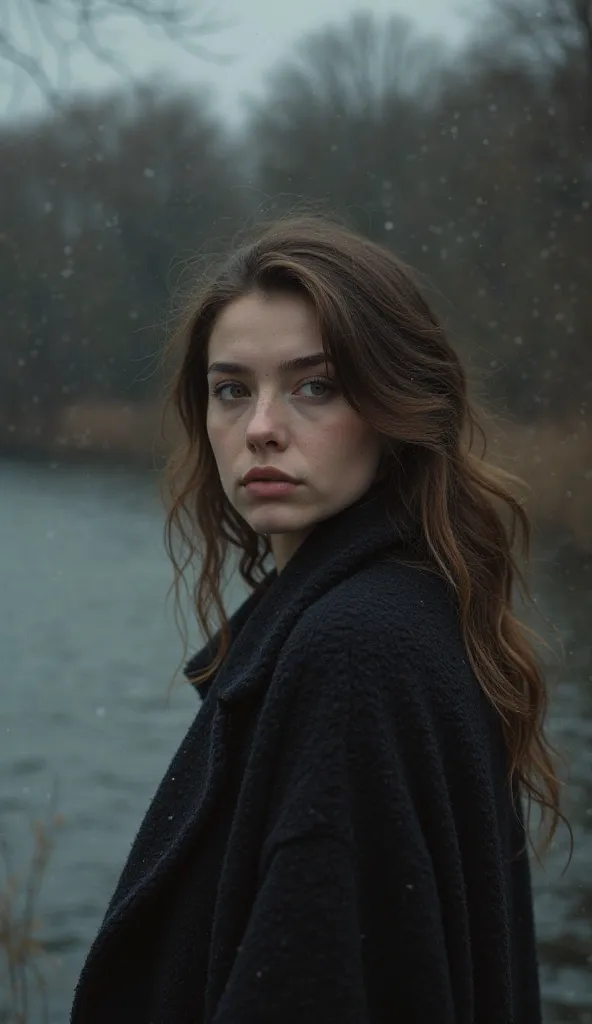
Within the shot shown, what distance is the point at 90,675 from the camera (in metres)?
4.24

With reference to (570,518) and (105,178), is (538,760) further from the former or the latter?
(105,178)

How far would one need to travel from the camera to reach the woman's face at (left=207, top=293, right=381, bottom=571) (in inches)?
54.4

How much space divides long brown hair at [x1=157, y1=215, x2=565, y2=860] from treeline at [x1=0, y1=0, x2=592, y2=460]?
1.95 meters

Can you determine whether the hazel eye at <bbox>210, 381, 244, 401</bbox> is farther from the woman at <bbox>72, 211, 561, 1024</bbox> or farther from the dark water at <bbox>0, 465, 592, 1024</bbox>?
the dark water at <bbox>0, 465, 592, 1024</bbox>

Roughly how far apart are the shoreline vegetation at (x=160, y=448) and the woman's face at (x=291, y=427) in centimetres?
189

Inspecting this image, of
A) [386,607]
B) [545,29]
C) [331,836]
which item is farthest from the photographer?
[545,29]

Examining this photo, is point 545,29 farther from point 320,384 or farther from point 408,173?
point 320,384

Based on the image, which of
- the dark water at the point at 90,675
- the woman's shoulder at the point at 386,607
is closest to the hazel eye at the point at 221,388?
the woman's shoulder at the point at 386,607

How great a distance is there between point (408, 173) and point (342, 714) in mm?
2863

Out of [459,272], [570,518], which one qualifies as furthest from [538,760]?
[459,272]

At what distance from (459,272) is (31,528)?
5.80 ft

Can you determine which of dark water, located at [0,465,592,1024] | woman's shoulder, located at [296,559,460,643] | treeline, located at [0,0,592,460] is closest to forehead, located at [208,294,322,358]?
woman's shoulder, located at [296,559,460,643]

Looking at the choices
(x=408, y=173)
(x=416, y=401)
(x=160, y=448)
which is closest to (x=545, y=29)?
(x=408, y=173)

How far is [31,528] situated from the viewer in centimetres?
417
